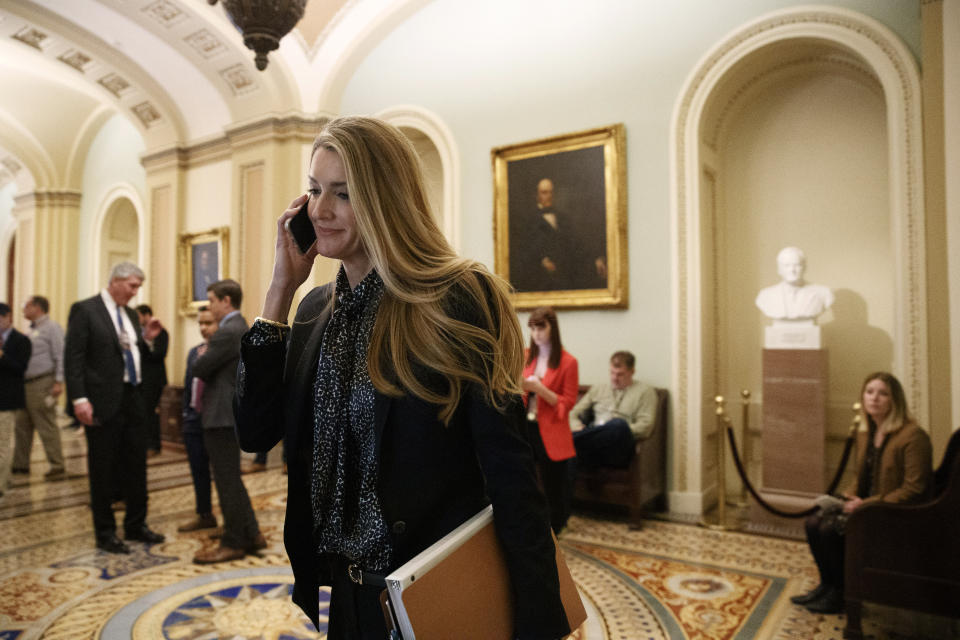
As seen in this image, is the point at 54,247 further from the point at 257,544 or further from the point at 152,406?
the point at 257,544

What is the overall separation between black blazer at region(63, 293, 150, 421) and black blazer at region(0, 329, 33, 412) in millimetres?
1835

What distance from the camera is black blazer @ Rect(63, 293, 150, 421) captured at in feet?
15.0

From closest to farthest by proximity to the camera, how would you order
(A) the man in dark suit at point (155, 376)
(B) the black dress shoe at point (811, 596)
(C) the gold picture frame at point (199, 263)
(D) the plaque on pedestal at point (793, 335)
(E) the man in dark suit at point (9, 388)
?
(B) the black dress shoe at point (811, 596), (D) the plaque on pedestal at point (793, 335), (E) the man in dark suit at point (9, 388), (A) the man in dark suit at point (155, 376), (C) the gold picture frame at point (199, 263)

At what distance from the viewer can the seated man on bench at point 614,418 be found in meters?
5.41

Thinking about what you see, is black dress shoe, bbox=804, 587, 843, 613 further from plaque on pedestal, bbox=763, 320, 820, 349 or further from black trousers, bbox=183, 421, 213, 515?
black trousers, bbox=183, 421, 213, 515

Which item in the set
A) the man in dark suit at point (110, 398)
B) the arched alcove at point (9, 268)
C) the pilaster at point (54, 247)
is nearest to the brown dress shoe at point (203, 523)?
the man in dark suit at point (110, 398)

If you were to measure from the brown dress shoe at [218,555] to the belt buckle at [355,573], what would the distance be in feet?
12.1

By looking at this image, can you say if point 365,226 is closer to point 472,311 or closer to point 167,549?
point 472,311

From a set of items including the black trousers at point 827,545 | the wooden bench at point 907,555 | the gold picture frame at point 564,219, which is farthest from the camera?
the gold picture frame at point 564,219

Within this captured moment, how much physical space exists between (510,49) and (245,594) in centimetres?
551

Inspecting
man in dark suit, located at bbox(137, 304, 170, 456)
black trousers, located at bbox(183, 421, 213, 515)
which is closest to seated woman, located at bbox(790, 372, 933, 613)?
black trousers, located at bbox(183, 421, 213, 515)

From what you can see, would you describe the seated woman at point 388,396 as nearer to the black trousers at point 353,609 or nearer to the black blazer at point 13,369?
the black trousers at point 353,609

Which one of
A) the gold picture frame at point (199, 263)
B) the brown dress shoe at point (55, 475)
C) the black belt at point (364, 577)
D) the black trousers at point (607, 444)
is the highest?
the gold picture frame at point (199, 263)

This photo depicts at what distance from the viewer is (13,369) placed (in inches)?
Answer: 239
